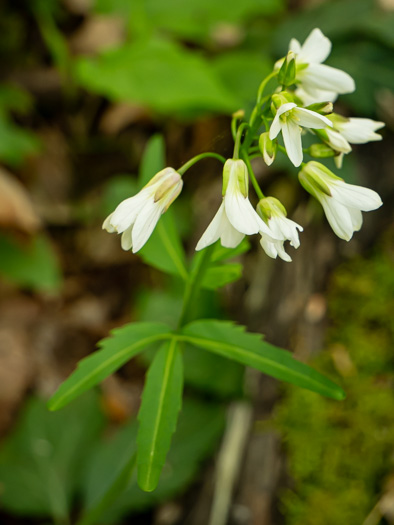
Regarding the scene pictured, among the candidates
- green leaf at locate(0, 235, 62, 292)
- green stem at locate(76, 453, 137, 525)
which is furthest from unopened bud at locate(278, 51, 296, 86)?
green leaf at locate(0, 235, 62, 292)

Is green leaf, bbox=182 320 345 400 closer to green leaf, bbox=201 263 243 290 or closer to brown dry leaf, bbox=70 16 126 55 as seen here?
green leaf, bbox=201 263 243 290

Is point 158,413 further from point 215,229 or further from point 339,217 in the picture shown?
point 339,217

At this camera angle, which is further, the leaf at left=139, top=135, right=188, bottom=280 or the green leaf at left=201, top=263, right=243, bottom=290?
the leaf at left=139, top=135, right=188, bottom=280

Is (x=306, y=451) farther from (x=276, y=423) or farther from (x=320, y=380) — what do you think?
(x=320, y=380)

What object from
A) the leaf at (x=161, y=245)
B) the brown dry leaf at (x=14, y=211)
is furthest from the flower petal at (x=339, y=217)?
the brown dry leaf at (x=14, y=211)

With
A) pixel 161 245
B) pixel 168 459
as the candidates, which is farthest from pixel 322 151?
pixel 168 459

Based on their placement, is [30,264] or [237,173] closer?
[237,173]
